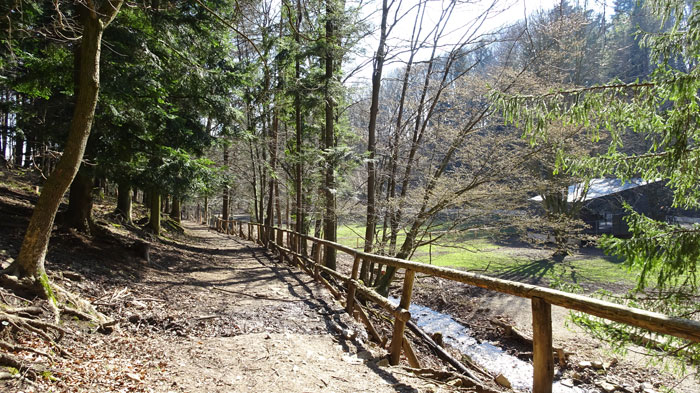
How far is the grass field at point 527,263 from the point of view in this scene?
43.9ft

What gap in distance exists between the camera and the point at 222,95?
388 inches

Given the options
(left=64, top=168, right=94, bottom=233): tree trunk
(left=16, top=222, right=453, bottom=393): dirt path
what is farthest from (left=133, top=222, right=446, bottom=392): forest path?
(left=64, top=168, right=94, bottom=233): tree trunk

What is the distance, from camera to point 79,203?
7.91 meters

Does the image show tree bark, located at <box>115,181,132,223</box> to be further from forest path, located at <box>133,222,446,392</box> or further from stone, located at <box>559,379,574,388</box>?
stone, located at <box>559,379,574,388</box>

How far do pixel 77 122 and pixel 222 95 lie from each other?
5981 mm

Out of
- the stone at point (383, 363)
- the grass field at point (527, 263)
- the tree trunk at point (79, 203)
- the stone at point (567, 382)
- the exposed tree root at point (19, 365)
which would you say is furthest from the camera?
the grass field at point (527, 263)

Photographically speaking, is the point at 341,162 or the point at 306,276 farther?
the point at 341,162

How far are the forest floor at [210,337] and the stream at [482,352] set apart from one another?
45 centimetres

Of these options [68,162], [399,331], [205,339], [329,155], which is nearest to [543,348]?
[399,331]

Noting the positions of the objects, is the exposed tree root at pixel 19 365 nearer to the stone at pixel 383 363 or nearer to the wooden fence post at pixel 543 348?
the stone at pixel 383 363

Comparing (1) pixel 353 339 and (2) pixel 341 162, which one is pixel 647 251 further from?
(2) pixel 341 162

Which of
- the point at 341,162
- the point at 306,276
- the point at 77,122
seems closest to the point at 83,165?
the point at 77,122

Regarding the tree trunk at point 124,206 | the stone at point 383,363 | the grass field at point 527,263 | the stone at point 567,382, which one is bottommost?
the stone at point 567,382

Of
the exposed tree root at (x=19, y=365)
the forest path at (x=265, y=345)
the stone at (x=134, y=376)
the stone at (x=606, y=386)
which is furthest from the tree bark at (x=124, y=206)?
the stone at (x=606, y=386)
